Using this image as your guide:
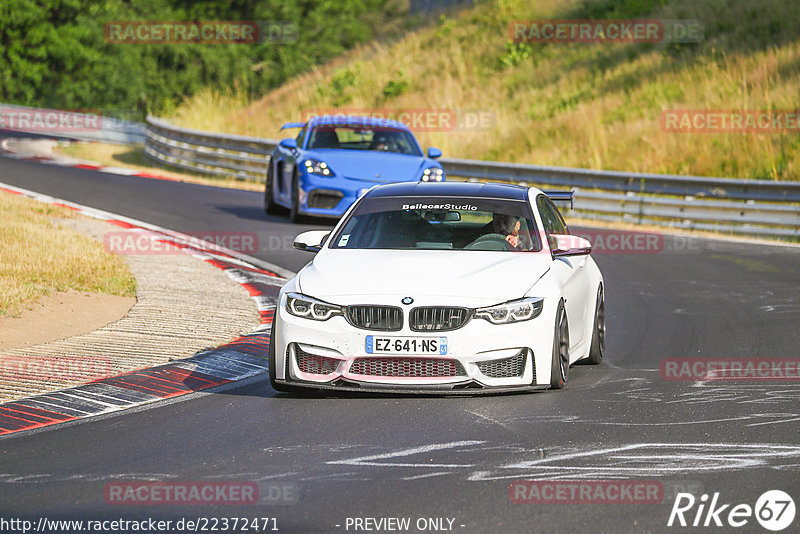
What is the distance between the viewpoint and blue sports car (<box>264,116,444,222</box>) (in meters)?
19.2

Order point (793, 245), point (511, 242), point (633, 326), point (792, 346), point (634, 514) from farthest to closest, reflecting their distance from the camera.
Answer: point (793, 245)
point (633, 326)
point (792, 346)
point (511, 242)
point (634, 514)

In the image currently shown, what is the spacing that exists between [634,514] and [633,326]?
6606 mm

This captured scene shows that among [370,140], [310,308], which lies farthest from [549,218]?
[370,140]

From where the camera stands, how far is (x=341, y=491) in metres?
6.28

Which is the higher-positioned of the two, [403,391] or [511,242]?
[511,242]

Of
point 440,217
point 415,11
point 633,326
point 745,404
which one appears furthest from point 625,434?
point 415,11

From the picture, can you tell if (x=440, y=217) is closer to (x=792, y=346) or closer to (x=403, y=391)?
(x=403, y=391)
